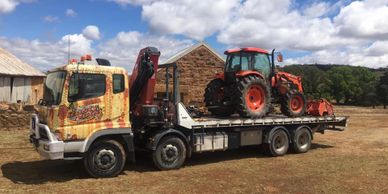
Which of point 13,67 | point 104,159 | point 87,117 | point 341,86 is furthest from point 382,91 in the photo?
point 87,117

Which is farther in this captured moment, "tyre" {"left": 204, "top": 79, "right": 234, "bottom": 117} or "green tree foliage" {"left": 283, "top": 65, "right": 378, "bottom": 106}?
"green tree foliage" {"left": 283, "top": 65, "right": 378, "bottom": 106}

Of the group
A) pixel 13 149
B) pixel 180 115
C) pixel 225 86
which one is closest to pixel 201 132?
pixel 180 115

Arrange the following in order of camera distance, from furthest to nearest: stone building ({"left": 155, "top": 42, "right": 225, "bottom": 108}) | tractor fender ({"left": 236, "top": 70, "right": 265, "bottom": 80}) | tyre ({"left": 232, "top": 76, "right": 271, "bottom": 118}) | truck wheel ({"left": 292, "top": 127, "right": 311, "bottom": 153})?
stone building ({"left": 155, "top": 42, "right": 225, "bottom": 108})
truck wheel ({"left": 292, "top": 127, "right": 311, "bottom": 153})
tractor fender ({"left": 236, "top": 70, "right": 265, "bottom": 80})
tyre ({"left": 232, "top": 76, "right": 271, "bottom": 118})

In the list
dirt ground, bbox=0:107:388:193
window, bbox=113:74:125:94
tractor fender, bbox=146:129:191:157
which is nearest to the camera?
dirt ground, bbox=0:107:388:193

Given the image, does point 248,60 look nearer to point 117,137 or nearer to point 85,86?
point 117,137

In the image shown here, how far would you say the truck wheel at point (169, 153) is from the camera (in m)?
10.8

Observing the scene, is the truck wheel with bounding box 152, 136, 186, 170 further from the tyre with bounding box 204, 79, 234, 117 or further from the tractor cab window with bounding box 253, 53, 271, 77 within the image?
the tractor cab window with bounding box 253, 53, 271, 77

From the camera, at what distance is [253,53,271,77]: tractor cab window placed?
44.8ft

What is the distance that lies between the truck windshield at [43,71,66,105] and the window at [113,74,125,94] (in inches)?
45.4

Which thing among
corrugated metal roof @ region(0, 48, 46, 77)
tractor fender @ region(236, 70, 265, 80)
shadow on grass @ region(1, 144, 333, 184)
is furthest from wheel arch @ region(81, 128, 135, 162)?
corrugated metal roof @ region(0, 48, 46, 77)

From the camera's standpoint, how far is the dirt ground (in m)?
9.12

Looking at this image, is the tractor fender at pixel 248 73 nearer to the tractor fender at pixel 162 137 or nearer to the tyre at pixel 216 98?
the tyre at pixel 216 98

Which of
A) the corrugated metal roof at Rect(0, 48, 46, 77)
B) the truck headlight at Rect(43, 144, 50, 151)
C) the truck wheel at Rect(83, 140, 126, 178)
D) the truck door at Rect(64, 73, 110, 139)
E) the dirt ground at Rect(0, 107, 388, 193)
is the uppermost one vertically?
the corrugated metal roof at Rect(0, 48, 46, 77)

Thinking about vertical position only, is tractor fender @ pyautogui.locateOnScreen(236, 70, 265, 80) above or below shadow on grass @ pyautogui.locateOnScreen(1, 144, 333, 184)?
above
